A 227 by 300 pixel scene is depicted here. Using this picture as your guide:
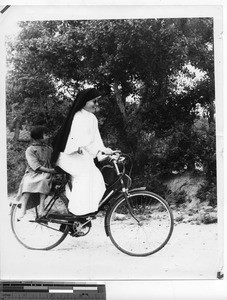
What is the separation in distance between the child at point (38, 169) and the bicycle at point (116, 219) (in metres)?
0.05

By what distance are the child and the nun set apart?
51mm

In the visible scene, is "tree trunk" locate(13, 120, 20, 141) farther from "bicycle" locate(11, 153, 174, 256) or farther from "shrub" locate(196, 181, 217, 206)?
"shrub" locate(196, 181, 217, 206)

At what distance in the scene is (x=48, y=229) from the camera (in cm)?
215

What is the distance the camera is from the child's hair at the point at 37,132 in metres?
2.11

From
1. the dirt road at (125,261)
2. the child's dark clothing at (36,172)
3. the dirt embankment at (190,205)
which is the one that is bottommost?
A: the dirt road at (125,261)

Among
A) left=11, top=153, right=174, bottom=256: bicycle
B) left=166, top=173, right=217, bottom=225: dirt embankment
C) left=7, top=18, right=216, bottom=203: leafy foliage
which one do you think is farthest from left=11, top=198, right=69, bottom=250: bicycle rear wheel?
left=166, top=173, right=217, bottom=225: dirt embankment

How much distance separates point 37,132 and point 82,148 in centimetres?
23

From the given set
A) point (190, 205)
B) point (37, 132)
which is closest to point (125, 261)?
point (190, 205)

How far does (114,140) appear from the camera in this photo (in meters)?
2.11

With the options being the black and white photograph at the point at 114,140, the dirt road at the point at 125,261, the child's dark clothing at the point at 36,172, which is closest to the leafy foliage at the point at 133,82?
the black and white photograph at the point at 114,140

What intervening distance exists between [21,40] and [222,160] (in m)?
1.11

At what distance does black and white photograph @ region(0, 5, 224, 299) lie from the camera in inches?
82.0

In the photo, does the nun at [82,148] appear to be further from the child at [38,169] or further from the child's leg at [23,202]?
the child's leg at [23,202]

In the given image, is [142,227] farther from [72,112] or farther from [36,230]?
[72,112]
